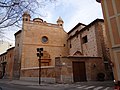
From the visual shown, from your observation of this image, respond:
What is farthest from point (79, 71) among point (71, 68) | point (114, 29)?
point (114, 29)

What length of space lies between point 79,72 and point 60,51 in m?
14.6

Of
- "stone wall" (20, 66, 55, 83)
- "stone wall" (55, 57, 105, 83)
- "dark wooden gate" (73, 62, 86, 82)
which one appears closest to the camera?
"stone wall" (55, 57, 105, 83)

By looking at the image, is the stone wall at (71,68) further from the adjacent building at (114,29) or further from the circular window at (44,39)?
the circular window at (44,39)

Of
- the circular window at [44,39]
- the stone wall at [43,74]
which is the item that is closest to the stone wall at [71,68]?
the stone wall at [43,74]

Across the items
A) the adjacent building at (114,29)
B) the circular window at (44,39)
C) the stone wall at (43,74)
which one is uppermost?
the circular window at (44,39)

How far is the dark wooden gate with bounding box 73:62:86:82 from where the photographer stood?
16.6 metres

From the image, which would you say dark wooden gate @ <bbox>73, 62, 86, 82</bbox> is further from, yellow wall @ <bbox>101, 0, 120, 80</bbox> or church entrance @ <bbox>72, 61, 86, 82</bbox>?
yellow wall @ <bbox>101, 0, 120, 80</bbox>

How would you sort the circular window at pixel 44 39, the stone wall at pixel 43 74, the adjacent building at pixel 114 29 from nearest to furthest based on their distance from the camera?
the adjacent building at pixel 114 29 → the stone wall at pixel 43 74 → the circular window at pixel 44 39

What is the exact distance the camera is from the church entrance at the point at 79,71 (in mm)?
16578

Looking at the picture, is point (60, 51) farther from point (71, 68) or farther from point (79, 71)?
point (71, 68)

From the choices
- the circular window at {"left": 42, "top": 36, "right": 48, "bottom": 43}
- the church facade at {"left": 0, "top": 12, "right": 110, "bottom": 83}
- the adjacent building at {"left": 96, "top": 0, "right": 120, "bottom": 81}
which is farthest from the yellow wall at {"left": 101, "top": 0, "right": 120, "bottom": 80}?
the circular window at {"left": 42, "top": 36, "right": 48, "bottom": 43}

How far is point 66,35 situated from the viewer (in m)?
32.8

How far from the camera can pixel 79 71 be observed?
55.5 ft

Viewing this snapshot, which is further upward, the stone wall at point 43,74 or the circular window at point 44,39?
the circular window at point 44,39
